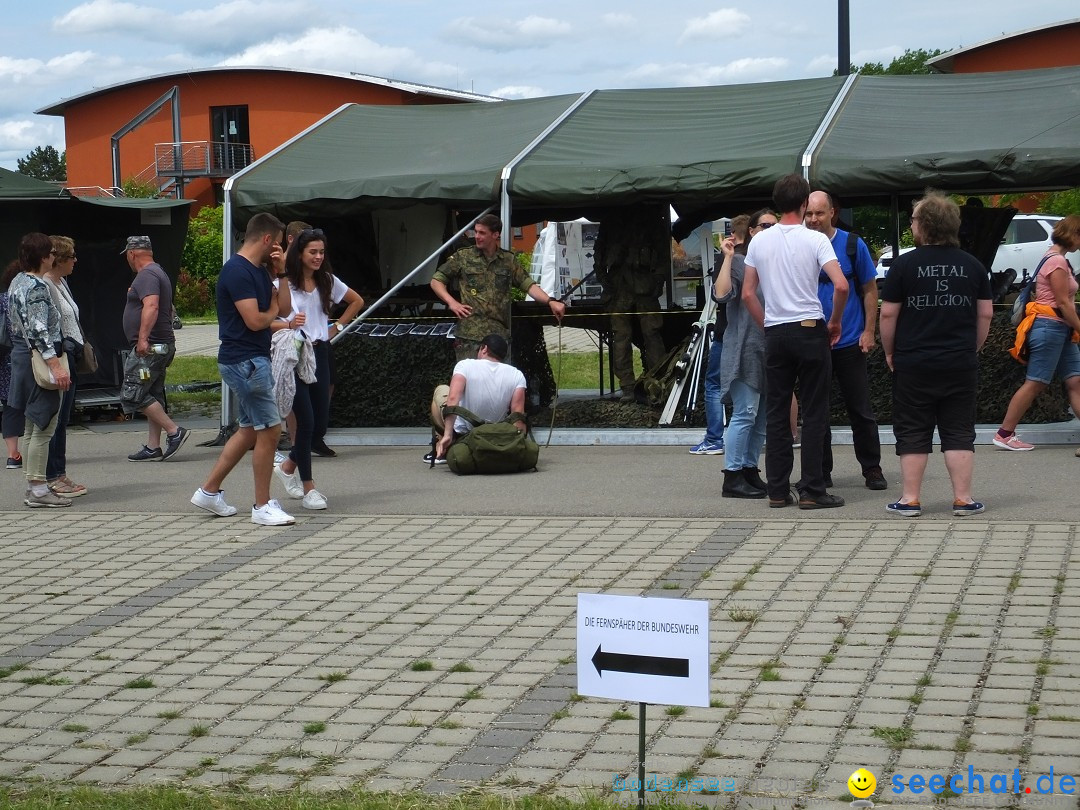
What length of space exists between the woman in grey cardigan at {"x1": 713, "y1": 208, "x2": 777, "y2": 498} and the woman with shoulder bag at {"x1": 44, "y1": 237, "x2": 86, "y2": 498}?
4.42 m

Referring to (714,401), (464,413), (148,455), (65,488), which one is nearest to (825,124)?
(714,401)

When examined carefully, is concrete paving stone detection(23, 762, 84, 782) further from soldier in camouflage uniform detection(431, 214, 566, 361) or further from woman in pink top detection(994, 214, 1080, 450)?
woman in pink top detection(994, 214, 1080, 450)

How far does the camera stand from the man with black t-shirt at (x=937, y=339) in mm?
7801

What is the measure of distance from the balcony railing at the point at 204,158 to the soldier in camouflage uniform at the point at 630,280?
41.6m

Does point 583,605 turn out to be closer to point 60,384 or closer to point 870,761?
point 870,761

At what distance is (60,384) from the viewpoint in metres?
9.28

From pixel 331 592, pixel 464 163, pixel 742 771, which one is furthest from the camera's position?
pixel 464 163

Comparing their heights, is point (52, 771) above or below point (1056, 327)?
below

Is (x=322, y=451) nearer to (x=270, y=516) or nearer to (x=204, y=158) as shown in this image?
(x=270, y=516)

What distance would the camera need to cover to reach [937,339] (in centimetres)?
781

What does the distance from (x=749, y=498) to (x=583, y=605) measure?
17.6ft

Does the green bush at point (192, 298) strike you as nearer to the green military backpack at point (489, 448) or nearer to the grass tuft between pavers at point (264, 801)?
the green military backpack at point (489, 448)

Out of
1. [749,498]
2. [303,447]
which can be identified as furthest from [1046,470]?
[303,447]

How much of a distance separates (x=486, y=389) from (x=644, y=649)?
22.3 feet
